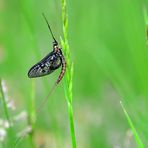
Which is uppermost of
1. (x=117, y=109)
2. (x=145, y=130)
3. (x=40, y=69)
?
(x=40, y=69)

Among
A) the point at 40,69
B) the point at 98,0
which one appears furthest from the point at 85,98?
the point at 40,69

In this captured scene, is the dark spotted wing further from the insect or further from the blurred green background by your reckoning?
the blurred green background

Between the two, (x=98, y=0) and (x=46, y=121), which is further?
(x=98, y=0)

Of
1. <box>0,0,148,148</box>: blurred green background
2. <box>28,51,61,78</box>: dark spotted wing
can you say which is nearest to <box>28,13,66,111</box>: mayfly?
<box>28,51,61,78</box>: dark spotted wing

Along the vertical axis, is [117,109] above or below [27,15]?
below

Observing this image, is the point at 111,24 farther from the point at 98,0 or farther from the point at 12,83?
the point at 12,83

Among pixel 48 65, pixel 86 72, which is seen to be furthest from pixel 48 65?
pixel 86 72

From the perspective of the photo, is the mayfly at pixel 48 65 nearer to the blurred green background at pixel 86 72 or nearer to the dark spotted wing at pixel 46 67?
the dark spotted wing at pixel 46 67
